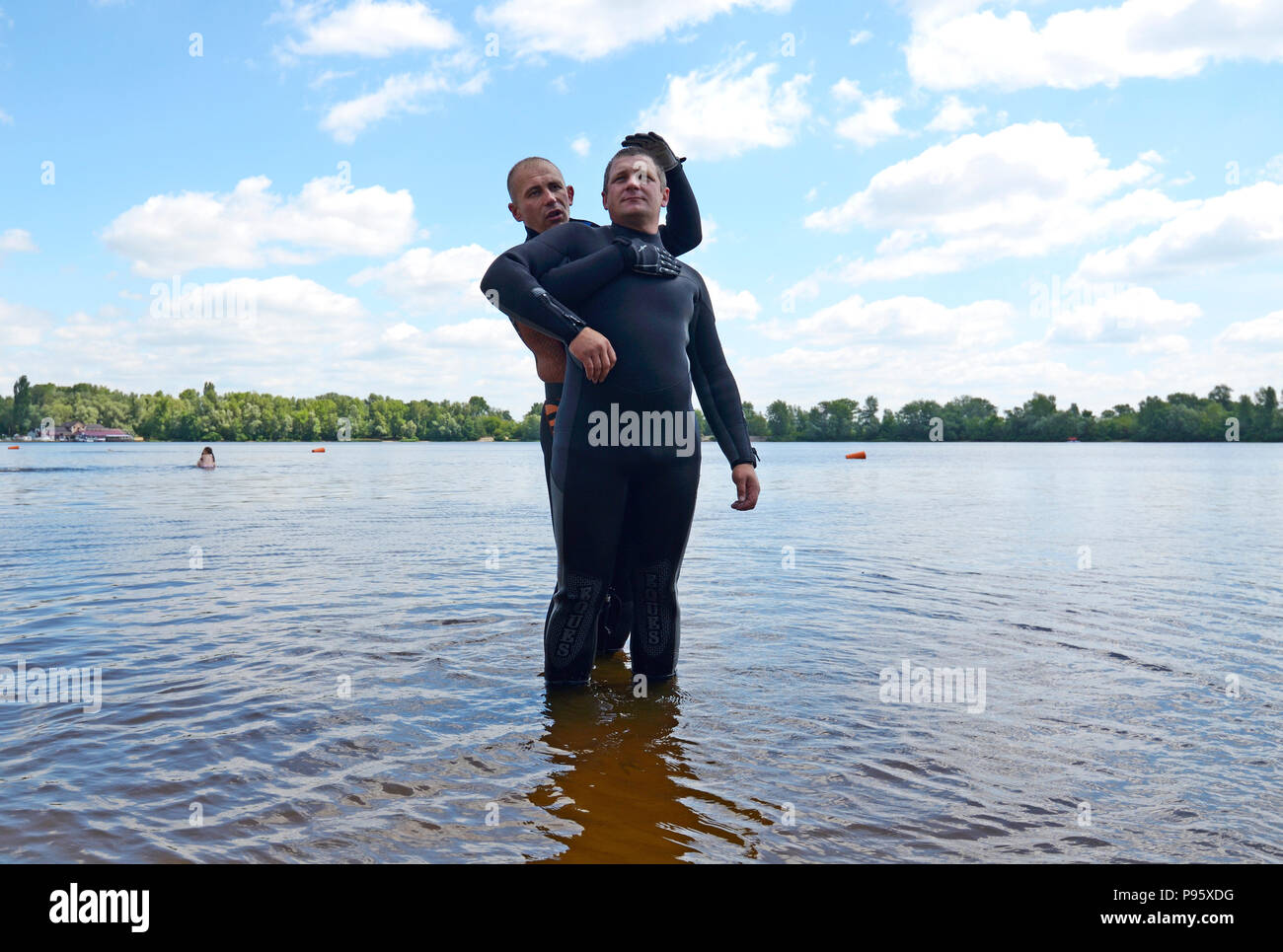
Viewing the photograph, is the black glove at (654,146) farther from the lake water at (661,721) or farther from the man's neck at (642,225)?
the lake water at (661,721)

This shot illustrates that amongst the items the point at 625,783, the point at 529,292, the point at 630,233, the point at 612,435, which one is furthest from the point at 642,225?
the point at 625,783

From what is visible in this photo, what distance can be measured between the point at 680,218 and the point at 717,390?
1.00 metres

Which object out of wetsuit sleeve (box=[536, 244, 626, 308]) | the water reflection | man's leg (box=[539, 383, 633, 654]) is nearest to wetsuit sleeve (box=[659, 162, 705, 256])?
wetsuit sleeve (box=[536, 244, 626, 308])

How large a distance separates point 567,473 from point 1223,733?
12.0 feet

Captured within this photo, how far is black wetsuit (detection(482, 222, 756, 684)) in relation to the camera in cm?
430

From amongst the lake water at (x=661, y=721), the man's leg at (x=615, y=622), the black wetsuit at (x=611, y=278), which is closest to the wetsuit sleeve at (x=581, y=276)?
the black wetsuit at (x=611, y=278)

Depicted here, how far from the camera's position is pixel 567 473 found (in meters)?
4.37

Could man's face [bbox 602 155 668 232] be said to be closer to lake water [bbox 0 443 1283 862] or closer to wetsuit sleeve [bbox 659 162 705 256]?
wetsuit sleeve [bbox 659 162 705 256]

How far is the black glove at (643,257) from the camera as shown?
4375 millimetres

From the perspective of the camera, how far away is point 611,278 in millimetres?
4336

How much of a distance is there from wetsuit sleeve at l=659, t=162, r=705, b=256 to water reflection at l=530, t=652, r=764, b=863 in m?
2.54

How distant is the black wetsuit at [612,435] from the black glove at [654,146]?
42 cm
